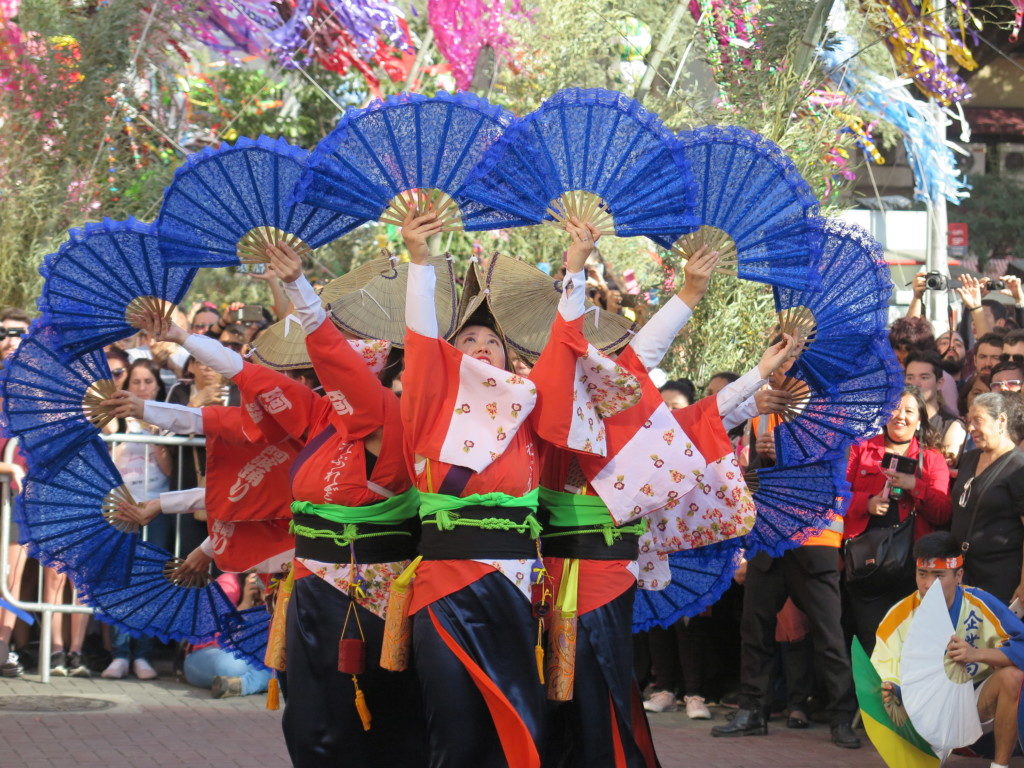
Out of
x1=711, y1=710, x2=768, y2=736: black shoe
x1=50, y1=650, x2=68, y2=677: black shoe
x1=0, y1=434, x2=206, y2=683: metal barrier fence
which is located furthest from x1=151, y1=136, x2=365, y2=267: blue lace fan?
x1=50, y1=650, x2=68, y2=677: black shoe

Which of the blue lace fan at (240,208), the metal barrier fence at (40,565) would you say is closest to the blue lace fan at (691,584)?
the blue lace fan at (240,208)

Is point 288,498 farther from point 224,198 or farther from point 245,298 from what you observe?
point 245,298

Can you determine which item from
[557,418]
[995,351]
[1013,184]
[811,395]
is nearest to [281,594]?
[557,418]

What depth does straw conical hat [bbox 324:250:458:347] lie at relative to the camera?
5320 millimetres

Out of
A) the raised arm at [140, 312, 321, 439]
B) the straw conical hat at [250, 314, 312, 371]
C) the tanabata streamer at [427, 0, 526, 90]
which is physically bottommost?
the raised arm at [140, 312, 321, 439]

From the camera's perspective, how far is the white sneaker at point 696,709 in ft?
25.1

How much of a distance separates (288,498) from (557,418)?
56.1 inches

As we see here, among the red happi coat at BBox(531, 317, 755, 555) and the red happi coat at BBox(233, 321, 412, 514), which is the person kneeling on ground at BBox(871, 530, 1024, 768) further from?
the red happi coat at BBox(233, 321, 412, 514)

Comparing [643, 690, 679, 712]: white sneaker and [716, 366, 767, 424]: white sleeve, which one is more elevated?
[716, 366, 767, 424]: white sleeve

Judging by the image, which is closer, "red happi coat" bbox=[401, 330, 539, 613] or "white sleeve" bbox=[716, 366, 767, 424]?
"red happi coat" bbox=[401, 330, 539, 613]

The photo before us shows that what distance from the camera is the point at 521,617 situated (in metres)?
→ 4.58

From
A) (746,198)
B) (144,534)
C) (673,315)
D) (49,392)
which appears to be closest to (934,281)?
(746,198)

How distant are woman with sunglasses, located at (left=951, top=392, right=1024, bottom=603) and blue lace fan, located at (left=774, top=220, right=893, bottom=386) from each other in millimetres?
1095

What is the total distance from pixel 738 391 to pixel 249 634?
2156mm
